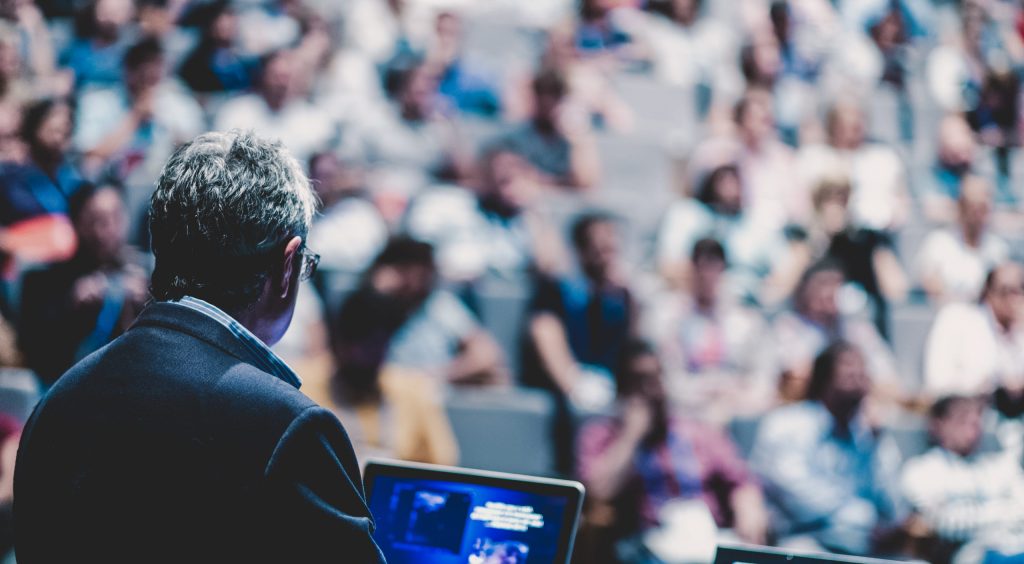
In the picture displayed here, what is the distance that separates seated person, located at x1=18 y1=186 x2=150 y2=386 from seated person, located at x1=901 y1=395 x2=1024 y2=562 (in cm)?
239

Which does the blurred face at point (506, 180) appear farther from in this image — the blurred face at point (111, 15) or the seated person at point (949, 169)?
the seated person at point (949, 169)

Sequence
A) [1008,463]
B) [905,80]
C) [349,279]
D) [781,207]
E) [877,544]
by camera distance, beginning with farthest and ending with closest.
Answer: [905,80] → [781,207] → [349,279] → [1008,463] → [877,544]

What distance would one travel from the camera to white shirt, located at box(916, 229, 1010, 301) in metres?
4.44

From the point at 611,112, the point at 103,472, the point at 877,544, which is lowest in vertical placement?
the point at 877,544

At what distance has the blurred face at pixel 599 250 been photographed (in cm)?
375

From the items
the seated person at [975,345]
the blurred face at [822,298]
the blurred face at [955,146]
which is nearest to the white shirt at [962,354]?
the seated person at [975,345]

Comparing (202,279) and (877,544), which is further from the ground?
(202,279)

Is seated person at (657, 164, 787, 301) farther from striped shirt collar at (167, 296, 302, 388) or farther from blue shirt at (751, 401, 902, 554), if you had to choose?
striped shirt collar at (167, 296, 302, 388)

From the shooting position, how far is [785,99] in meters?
5.12

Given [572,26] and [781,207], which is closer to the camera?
[781,207]

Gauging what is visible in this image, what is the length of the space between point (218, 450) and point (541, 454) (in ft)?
7.72

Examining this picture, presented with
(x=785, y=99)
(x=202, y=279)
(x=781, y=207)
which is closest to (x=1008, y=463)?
(x=781, y=207)

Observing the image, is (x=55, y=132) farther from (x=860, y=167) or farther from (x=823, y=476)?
(x=860, y=167)

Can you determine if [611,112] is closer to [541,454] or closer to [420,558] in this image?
[541,454]
